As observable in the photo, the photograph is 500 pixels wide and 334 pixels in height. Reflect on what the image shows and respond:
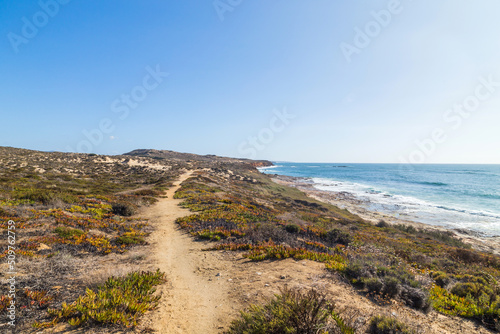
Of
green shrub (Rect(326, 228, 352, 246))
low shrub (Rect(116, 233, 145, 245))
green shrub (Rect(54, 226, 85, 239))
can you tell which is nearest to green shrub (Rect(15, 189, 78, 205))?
green shrub (Rect(54, 226, 85, 239))

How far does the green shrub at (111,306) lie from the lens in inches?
155

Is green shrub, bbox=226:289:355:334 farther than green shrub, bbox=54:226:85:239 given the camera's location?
No

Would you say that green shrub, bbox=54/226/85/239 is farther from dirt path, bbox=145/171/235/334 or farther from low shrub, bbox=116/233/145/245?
dirt path, bbox=145/171/235/334

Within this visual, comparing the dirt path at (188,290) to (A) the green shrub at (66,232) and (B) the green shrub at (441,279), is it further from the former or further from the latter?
(B) the green shrub at (441,279)

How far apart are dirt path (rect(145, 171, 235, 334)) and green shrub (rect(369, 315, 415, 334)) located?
2.91 m

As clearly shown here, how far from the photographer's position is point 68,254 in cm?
713

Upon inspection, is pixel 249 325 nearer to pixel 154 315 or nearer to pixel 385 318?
pixel 154 315

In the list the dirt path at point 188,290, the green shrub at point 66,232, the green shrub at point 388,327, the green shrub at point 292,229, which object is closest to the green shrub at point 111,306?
the dirt path at point 188,290

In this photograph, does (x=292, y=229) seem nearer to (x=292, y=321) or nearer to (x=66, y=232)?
(x=292, y=321)

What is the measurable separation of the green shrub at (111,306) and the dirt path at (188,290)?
42 cm

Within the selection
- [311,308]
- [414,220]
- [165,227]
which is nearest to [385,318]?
[311,308]

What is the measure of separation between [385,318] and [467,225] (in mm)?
34786

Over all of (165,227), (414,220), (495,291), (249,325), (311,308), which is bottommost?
(414,220)

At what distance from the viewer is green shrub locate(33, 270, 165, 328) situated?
394 centimetres
